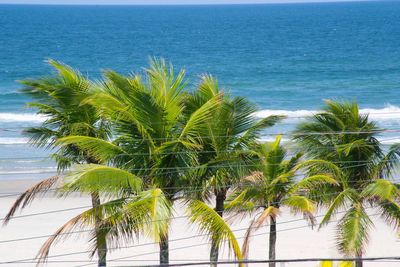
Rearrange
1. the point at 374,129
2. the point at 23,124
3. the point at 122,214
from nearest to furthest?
the point at 122,214, the point at 374,129, the point at 23,124

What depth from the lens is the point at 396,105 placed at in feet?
162

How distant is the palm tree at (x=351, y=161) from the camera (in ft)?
48.2

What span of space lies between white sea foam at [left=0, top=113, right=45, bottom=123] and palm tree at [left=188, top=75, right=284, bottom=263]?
102 ft

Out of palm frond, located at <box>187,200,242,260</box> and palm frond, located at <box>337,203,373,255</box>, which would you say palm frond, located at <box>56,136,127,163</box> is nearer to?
palm frond, located at <box>187,200,242,260</box>

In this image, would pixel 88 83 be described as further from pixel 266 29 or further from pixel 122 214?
pixel 266 29

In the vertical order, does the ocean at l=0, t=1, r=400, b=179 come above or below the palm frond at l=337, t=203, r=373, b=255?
above

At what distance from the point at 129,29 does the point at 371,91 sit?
7136 centimetres

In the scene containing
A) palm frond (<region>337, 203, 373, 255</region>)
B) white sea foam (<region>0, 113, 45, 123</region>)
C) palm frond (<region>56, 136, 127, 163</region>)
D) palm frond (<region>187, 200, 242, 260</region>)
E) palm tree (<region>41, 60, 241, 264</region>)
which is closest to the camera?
palm frond (<region>187, 200, 242, 260</region>)

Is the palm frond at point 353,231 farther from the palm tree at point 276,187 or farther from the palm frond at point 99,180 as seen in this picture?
the palm frond at point 99,180

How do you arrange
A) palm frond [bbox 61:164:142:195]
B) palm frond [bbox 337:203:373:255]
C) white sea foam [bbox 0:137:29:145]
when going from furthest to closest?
1. white sea foam [bbox 0:137:29:145]
2. palm frond [bbox 337:203:373:255]
3. palm frond [bbox 61:164:142:195]

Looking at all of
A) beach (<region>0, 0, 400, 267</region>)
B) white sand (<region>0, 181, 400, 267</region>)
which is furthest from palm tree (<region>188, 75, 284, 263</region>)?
white sand (<region>0, 181, 400, 267</region>)

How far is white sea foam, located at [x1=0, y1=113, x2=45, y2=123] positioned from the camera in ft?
145

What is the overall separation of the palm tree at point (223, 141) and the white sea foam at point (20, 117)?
102 feet

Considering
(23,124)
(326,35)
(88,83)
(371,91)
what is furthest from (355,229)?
(326,35)
